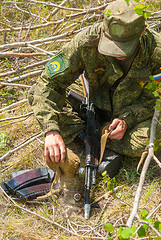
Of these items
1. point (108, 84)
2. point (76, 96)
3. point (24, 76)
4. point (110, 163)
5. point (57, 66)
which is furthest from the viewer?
point (24, 76)

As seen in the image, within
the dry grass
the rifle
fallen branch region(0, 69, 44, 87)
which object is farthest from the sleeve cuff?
fallen branch region(0, 69, 44, 87)

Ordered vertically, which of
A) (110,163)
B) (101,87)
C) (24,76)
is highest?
(101,87)

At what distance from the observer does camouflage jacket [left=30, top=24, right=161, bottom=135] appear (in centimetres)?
289

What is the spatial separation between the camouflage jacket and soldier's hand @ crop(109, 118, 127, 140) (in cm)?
7

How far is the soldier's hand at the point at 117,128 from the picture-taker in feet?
9.83

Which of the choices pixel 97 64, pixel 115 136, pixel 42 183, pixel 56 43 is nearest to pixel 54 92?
pixel 97 64

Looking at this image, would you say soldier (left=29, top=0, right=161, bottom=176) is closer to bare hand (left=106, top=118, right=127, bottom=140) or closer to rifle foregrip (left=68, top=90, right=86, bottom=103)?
bare hand (left=106, top=118, right=127, bottom=140)

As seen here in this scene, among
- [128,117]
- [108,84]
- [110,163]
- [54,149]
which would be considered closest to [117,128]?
[128,117]

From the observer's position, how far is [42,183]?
328 cm

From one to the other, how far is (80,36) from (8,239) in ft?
6.57

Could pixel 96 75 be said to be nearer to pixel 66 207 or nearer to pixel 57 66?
pixel 57 66

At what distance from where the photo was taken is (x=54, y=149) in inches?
109

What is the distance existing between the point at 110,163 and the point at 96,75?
0.93m

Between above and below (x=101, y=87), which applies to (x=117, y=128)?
below
